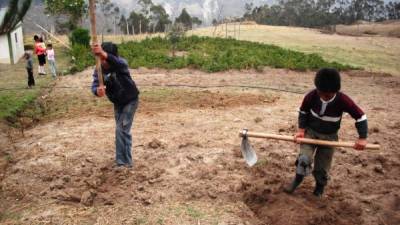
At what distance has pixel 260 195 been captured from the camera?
4824 millimetres

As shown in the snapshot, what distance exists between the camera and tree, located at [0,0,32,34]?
23.7 ft

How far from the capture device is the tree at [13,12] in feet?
23.7

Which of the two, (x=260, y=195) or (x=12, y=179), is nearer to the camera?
(x=260, y=195)

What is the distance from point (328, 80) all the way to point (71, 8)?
22960mm

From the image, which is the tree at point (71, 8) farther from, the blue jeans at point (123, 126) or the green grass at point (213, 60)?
the blue jeans at point (123, 126)

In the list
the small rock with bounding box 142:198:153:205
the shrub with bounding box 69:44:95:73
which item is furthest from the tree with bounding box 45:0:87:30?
the small rock with bounding box 142:198:153:205

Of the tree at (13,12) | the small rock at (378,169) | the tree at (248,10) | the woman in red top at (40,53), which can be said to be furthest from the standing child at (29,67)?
the tree at (248,10)

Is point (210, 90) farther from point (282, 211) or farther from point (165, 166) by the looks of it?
point (282, 211)

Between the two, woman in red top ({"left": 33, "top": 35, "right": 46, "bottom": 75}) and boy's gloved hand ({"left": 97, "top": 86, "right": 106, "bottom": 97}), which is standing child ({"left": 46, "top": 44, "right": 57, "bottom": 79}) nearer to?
woman in red top ({"left": 33, "top": 35, "right": 46, "bottom": 75})

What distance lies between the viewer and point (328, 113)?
14.3 feet

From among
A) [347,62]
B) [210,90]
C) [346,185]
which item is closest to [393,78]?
[347,62]

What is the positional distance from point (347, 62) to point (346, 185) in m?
13.0

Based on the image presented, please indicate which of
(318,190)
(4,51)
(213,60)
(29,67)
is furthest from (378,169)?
(4,51)

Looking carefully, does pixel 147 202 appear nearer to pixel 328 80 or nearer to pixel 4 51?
pixel 328 80
